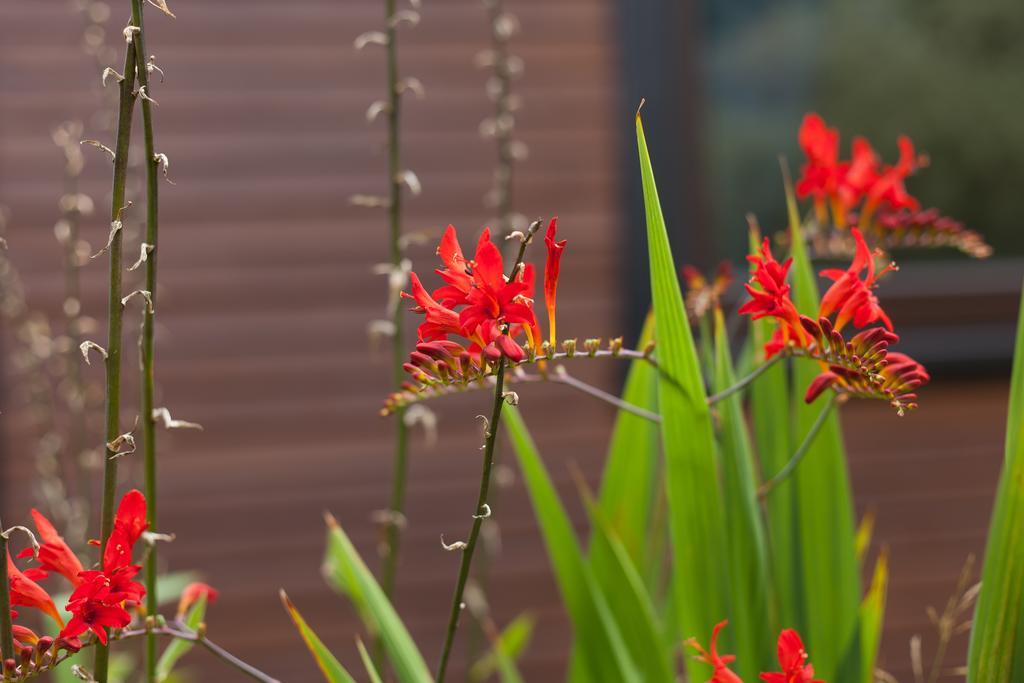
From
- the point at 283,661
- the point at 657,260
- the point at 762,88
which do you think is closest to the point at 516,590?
the point at 283,661

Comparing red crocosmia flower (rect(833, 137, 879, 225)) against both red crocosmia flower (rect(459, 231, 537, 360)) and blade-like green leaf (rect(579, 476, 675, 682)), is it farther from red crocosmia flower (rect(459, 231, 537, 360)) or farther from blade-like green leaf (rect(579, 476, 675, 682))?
red crocosmia flower (rect(459, 231, 537, 360))

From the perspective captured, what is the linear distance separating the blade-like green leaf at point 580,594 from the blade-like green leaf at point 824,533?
0.16 meters

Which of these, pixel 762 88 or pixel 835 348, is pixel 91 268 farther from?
pixel 835 348

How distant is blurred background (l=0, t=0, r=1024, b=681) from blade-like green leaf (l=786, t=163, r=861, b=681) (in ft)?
4.63

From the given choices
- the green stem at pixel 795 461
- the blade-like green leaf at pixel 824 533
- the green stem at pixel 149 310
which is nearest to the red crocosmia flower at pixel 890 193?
the blade-like green leaf at pixel 824 533

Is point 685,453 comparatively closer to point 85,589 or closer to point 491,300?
point 491,300

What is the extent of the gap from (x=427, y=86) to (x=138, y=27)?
1.79 m

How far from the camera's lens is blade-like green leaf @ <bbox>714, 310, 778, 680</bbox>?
817mm

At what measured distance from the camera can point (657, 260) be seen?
70cm

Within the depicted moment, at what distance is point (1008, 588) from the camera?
2.13 feet

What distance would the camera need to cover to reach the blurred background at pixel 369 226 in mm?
2182

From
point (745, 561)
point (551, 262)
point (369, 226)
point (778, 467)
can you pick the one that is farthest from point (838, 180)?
point (369, 226)

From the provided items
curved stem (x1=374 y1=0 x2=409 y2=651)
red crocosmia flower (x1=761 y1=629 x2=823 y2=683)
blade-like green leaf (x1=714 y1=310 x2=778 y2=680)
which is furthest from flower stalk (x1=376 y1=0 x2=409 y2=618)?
red crocosmia flower (x1=761 y1=629 x2=823 y2=683)

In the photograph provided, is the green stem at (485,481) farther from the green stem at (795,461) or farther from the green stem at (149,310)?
the green stem at (795,461)
